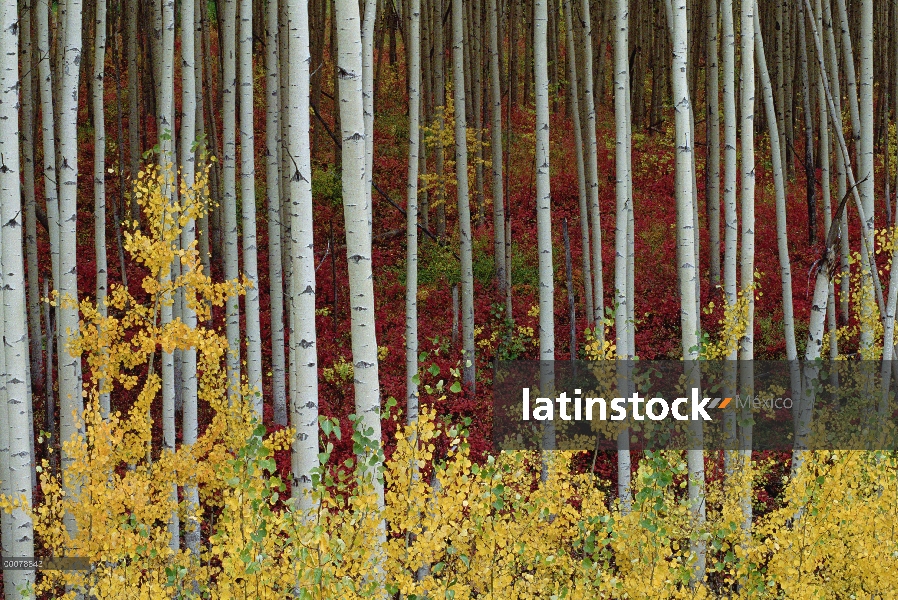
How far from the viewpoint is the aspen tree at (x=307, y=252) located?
173 inches

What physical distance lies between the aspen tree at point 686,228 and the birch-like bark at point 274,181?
413 centimetres

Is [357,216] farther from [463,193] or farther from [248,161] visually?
[463,193]

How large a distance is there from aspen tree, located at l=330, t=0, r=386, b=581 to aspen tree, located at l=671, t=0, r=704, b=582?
3170mm

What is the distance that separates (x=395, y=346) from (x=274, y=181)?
4.53m

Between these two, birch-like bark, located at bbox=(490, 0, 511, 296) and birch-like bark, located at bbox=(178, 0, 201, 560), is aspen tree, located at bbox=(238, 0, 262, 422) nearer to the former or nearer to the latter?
birch-like bark, located at bbox=(178, 0, 201, 560)

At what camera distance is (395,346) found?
1284 centimetres

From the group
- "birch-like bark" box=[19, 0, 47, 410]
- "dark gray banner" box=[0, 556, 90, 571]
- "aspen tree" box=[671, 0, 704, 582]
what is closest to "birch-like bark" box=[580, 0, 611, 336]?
"aspen tree" box=[671, 0, 704, 582]

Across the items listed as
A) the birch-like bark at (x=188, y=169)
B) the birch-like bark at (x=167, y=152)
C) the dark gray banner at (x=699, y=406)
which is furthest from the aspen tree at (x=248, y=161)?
the dark gray banner at (x=699, y=406)

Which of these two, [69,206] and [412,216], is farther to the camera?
[412,216]

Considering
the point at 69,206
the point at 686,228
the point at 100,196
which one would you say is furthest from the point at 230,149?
the point at 686,228

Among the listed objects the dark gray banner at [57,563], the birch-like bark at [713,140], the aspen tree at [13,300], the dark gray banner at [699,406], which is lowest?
the dark gray banner at [57,563]

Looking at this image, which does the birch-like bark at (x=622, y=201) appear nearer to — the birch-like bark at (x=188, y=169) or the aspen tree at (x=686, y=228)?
the aspen tree at (x=686, y=228)

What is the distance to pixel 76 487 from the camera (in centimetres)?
623

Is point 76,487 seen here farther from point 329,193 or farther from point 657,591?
point 329,193
